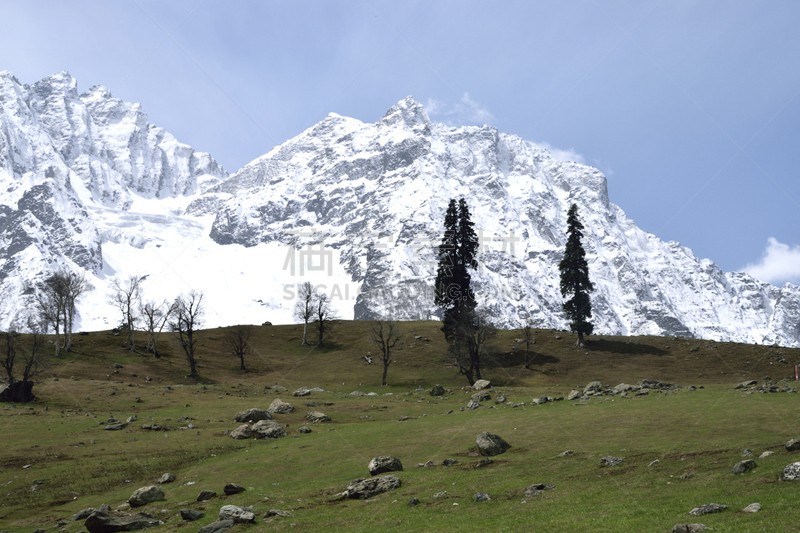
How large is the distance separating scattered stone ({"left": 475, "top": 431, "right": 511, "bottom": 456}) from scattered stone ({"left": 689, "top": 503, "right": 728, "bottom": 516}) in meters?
14.0

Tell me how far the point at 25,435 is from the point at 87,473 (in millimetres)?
13004

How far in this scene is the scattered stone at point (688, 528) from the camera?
1282 cm

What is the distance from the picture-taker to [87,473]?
30.1 metres

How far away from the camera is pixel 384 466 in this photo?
26.0 metres

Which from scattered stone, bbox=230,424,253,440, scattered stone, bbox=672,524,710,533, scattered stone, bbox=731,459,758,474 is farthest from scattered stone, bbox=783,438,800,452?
scattered stone, bbox=230,424,253,440

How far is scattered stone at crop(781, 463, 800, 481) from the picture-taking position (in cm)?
1599

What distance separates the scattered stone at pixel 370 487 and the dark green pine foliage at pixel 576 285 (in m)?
68.6

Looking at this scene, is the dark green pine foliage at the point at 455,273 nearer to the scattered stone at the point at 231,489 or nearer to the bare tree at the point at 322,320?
the bare tree at the point at 322,320

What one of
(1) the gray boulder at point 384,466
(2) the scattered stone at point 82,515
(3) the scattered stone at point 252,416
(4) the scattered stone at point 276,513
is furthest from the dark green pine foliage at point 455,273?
(2) the scattered stone at point 82,515

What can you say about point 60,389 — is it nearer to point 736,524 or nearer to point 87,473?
point 87,473

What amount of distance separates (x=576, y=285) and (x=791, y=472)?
248 feet

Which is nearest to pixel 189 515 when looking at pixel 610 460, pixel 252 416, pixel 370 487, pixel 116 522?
pixel 116 522

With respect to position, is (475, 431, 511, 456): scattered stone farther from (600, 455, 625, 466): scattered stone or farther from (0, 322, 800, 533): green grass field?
(600, 455, 625, 466): scattered stone

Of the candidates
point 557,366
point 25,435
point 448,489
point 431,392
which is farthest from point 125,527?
point 557,366
